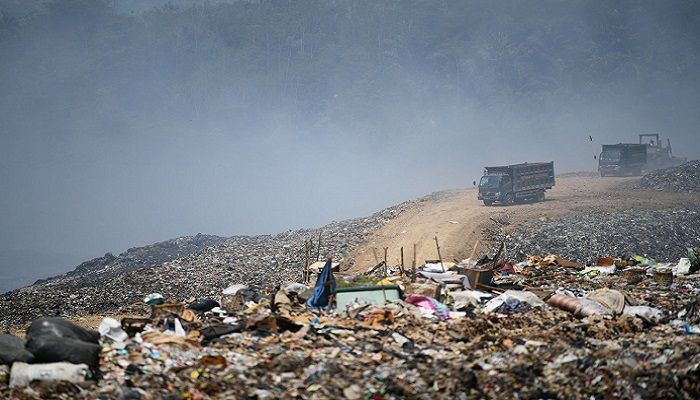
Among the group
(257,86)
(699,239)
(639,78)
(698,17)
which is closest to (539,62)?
(639,78)

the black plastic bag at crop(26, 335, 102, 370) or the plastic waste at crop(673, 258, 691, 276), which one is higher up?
the black plastic bag at crop(26, 335, 102, 370)

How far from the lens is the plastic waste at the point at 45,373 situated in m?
6.21

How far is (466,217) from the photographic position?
24.2 meters

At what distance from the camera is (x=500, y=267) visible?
14812mm

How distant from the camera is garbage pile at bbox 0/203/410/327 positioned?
1791 centimetres

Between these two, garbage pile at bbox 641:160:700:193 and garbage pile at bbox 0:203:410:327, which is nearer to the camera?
garbage pile at bbox 0:203:410:327

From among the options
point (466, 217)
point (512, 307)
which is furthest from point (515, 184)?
point (512, 307)

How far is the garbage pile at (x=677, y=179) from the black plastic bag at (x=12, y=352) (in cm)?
2787

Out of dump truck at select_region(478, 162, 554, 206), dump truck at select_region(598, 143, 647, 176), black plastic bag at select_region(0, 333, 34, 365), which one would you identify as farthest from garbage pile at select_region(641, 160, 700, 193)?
black plastic bag at select_region(0, 333, 34, 365)

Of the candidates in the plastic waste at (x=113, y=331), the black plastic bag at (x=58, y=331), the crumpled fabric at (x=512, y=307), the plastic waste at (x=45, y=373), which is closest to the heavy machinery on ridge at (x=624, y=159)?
the crumpled fabric at (x=512, y=307)

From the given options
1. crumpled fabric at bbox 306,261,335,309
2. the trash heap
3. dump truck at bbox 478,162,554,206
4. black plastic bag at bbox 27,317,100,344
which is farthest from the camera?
dump truck at bbox 478,162,554,206

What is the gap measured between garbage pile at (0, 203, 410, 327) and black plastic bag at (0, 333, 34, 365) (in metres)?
10.2

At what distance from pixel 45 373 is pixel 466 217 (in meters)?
19.8

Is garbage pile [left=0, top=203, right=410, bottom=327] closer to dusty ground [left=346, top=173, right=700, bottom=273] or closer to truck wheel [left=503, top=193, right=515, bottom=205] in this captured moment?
dusty ground [left=346, top=173, right=700, bottom=273]
